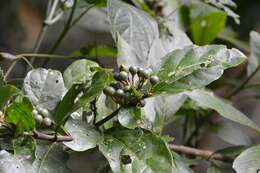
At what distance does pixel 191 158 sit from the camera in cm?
107

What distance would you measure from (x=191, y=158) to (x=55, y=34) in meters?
1.22

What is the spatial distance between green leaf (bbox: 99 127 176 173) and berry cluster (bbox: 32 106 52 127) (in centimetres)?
8

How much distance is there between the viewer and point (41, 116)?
0.71 meters

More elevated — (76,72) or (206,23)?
(76,72)

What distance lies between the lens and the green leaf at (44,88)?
0.78m

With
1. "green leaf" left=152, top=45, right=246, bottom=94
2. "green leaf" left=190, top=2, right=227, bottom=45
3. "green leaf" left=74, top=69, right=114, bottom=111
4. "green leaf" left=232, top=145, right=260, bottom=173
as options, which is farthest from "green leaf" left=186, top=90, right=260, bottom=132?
"green leaf" left=190, top=2, right=227, bottom=45

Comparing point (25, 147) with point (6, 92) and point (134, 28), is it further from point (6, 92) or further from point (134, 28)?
point (134, 28)

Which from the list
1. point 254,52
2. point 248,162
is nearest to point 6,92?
point 248,162

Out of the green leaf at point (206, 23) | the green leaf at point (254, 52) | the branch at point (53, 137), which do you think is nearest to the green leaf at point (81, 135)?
the branch at point (53, 137)

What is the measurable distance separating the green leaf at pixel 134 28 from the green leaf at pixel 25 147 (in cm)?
23

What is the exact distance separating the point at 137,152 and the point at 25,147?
0.49ft

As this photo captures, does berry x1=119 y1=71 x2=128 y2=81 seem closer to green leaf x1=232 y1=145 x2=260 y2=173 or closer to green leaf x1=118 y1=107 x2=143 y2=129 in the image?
green leaf x1=118 y1=107 x2=143 y2=129

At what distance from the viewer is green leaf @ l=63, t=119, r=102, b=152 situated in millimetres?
701

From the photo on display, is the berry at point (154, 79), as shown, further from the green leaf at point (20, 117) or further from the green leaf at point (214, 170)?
the green leaf at point (214, 170)
